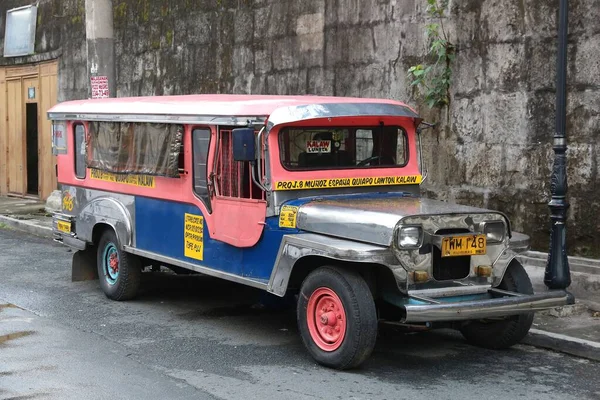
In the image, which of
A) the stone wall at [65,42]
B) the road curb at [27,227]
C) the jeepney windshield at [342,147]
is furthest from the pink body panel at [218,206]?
the stone wall at [65,42]

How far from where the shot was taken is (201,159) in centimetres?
875

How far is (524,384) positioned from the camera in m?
6.90

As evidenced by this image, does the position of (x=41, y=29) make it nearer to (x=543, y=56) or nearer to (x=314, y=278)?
(x=543, y=56)

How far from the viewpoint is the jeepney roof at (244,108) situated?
26.2 ft

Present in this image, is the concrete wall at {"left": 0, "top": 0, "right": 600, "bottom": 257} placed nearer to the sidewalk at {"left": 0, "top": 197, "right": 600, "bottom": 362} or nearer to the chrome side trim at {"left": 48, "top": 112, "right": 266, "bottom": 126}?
the sidewalk at {"left": 0, "top": 197, "right": 600, "bottom": 362}

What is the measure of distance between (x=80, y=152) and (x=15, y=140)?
1132 cm

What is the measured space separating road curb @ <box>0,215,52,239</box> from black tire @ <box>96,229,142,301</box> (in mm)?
5466

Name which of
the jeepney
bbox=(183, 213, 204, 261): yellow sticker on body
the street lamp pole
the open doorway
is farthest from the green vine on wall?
the open doorway

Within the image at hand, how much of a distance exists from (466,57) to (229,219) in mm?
4015

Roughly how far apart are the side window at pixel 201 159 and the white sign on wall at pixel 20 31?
12649mm

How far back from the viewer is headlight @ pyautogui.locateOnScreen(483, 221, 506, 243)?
295 inches

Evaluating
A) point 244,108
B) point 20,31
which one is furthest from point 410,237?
point 20,31

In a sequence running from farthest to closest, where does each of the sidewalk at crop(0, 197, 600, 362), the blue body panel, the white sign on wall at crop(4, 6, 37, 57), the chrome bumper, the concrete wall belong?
1. the white sign on wall at crop(4, 6, 37, 57)
2. the concrete wall
3. the blue body panel
4. the sidewalk at crop(0, 197, 600, 362)
5. the chrome bumper

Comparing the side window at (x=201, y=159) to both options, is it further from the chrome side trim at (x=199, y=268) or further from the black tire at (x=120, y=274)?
the black tire at (x=120, y=274)
